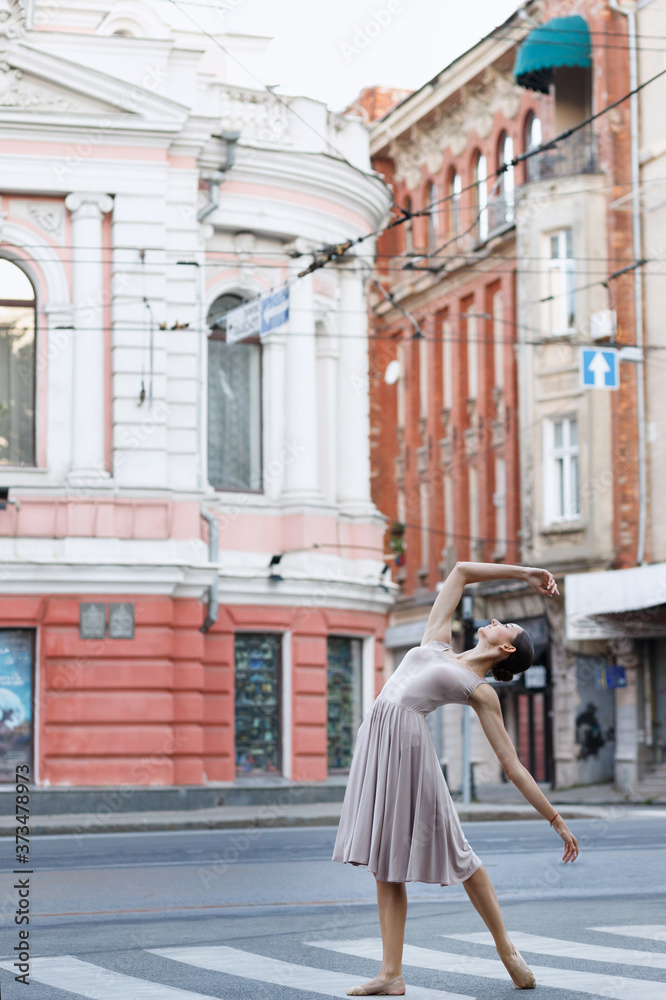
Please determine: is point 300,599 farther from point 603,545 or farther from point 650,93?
point 650,93

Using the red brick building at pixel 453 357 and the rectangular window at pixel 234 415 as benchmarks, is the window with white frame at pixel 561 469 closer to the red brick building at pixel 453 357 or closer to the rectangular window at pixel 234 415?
the red brick building at pixel 453 357

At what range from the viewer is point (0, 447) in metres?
25.5

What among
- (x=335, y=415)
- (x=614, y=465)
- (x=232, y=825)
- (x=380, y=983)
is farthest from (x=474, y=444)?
(x=380, y=983)

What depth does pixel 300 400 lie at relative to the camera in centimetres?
2784

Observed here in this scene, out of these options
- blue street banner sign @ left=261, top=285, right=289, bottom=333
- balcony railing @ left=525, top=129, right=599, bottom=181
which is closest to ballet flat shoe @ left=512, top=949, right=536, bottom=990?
blue street banner sign @ left=261, top=285, right=289, bottom=333

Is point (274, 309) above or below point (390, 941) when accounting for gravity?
above

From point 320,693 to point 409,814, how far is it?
20646mm

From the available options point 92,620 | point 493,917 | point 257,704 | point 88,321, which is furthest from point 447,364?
point 493,917

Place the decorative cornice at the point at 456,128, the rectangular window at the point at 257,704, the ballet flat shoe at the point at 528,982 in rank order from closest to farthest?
1. the ballet flat shoe at the point at 528,982
2. the rectangular window at the point at 257,704
3. the decorative cornice at the point at 456,128

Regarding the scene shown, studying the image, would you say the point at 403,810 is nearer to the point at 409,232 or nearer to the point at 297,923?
the point at 297,923

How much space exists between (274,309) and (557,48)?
52.3ft

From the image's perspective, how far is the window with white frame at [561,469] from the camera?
3788 cm

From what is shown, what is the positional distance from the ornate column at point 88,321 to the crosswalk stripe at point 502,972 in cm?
1633

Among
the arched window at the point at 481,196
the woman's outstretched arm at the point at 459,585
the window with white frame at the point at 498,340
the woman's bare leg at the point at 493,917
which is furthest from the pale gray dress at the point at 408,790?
the arched window at the point at 481,196
